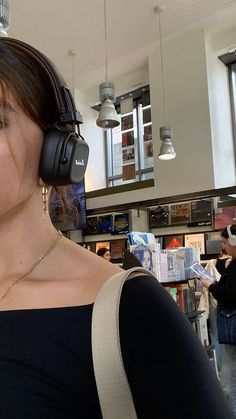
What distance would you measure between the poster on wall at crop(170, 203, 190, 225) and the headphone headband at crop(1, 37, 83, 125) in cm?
731

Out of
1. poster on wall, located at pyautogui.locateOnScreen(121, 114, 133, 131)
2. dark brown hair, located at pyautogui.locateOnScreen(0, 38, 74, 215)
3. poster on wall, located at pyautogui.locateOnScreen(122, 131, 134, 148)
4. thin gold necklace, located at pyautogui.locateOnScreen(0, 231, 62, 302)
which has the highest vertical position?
poster on wall, located at pyautogui.locateOnScreen(121, 114, 133, 131)

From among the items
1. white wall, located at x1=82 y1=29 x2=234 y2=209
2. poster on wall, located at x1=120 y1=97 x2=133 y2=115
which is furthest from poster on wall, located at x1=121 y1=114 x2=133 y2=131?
white wall, located at x1=82 y1=29 x2=234 y2=209

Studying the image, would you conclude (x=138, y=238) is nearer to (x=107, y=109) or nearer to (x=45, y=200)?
(x=107, y=109)

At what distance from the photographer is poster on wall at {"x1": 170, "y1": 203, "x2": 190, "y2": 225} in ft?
26.3

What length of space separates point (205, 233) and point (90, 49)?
4.11 meters

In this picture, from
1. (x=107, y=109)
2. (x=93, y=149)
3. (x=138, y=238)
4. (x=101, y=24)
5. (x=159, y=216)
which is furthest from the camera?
(x=93, y=149)

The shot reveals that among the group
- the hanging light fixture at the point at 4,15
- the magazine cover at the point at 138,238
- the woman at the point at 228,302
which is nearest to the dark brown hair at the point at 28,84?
the hanging light fixture at the point at 4,15

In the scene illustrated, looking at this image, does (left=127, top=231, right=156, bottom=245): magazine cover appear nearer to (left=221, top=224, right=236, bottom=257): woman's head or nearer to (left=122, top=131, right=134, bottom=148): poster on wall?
(left=221, top=224, right=236, bottom=257): woman's head

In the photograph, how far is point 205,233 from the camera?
25.4ft

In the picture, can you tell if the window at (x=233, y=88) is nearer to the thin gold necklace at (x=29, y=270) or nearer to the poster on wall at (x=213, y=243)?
the poster on wall at (x=213, y=243)

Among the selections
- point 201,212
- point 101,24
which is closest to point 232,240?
point 201,212

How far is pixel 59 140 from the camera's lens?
80 cm

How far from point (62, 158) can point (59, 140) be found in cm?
4

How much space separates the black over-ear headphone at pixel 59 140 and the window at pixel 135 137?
769 cm
